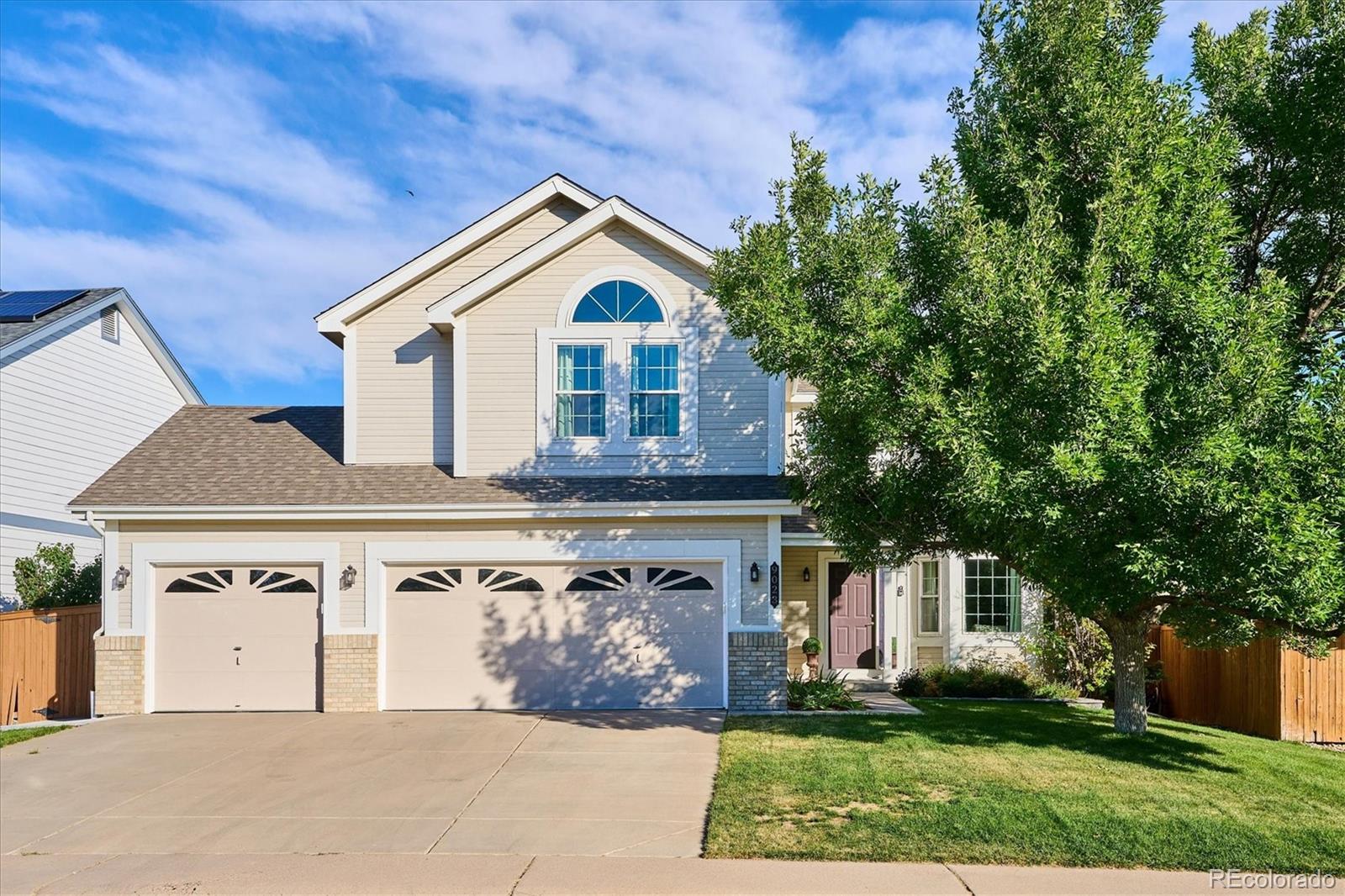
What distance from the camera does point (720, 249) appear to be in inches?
432

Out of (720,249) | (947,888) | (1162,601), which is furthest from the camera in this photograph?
(720,249)

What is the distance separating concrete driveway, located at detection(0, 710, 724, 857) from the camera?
24.7 feet

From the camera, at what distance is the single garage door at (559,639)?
509 inches

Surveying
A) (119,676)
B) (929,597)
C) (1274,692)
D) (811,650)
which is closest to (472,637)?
(119,676)

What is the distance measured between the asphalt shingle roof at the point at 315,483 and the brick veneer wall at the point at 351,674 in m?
2.02

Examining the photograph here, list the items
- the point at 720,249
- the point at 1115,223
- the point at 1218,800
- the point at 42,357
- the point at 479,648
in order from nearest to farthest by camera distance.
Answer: the point at 1218,800 → the point at 1115,223 → the point at 720,249 → the point at 479,648 → the point at 42,357

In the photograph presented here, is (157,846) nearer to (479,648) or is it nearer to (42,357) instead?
(479,648)

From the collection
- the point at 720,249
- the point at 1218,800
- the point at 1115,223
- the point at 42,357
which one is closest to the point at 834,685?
the point at 1218,800

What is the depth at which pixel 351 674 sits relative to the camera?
12.9m

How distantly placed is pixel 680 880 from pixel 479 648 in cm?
713

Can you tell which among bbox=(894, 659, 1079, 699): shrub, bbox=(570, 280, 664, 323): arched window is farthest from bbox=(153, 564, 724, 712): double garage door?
bbox=(894, 659, 1079, 699): shrub

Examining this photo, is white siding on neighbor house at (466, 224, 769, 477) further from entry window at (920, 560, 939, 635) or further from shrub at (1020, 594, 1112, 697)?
shrub at (1020, 594, 1112, 697)

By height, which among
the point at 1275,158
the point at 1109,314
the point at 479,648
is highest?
the point at 1275,158

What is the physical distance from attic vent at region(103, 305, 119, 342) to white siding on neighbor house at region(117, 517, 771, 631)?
26.8 ft
